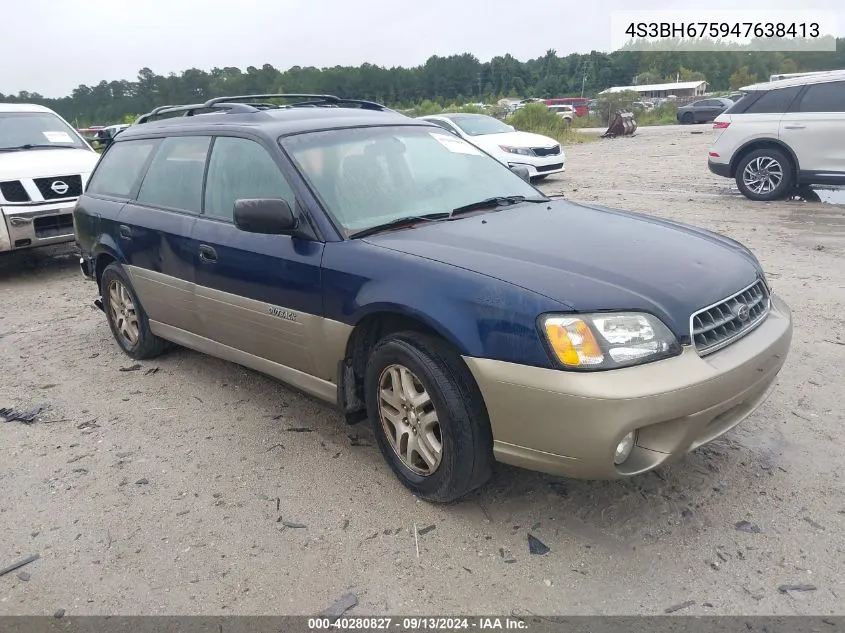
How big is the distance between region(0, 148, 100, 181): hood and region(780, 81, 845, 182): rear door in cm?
912

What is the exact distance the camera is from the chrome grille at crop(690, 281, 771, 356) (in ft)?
8.75

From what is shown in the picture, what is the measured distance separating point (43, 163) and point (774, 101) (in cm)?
971

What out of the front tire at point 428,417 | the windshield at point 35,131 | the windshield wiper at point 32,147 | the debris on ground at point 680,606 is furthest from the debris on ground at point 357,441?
the windshield at point 35,131

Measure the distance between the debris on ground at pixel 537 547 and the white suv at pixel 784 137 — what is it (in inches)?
348

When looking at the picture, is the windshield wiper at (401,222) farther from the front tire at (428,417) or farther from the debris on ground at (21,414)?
the debris on ground at (21,414)

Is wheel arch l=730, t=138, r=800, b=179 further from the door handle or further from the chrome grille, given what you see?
the door handle

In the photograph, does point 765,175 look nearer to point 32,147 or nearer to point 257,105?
point 257,105

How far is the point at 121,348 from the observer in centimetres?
533

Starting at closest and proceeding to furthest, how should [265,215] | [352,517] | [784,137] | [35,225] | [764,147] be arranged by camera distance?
[352,517]
[265,215]
[35,225]
[784,137]
[764,147]

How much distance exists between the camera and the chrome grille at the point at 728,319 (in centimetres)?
267

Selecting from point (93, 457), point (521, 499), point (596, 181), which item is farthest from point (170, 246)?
point (596, 181)

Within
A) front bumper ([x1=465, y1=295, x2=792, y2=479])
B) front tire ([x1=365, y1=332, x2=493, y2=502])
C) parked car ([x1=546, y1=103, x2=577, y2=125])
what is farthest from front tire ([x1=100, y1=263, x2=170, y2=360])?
parked car ([x1=546, y1=103, x2=577, y2=125])

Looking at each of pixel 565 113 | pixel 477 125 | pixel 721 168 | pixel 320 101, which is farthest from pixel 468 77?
pixel 320 101

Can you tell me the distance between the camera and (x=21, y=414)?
4.29 metres
